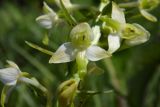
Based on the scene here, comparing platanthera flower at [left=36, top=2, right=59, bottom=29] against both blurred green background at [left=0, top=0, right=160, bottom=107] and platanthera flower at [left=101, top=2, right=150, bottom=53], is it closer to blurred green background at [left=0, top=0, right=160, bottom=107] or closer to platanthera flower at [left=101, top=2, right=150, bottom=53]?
platanthera flower at [left=101, top=2, right=150, bottom=53]

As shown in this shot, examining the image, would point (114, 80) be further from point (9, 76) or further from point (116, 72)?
point (9, 76)

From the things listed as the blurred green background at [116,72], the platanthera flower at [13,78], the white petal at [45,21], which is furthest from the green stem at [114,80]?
the platanthera flower at [13,78]

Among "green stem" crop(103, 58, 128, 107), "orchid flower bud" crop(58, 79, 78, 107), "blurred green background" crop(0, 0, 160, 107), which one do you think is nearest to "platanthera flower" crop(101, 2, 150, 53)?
"orchid flower bud" crop(58, 79, 78, 107)

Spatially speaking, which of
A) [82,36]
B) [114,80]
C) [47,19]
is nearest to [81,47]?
[82,36]

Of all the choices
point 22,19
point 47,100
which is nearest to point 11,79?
point 47,100

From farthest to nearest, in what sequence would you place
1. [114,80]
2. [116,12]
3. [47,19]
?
[114,80] → [47,19] → [116,12]

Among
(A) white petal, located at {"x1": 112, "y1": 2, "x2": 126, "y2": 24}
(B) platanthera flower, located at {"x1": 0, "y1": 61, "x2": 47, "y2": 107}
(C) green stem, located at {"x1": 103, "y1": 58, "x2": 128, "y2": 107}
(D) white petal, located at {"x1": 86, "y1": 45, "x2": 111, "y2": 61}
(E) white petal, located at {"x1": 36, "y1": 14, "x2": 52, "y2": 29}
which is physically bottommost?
(C) green stem, located at {"x1": 103, "y1": 58, "x2": 128, "y2": 107}
